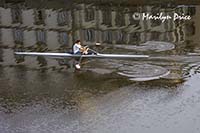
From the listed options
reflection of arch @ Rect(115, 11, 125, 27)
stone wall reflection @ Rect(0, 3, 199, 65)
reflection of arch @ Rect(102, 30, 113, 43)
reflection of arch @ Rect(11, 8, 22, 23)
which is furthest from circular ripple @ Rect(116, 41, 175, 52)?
reflection of arch @ Rect(11, 8, 22, 23)

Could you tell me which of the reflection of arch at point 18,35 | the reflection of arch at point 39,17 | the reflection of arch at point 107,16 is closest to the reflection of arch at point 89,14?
the reflection of arch at point 107,16

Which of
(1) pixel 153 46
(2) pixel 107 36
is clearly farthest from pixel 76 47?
(2) pixel 107 36

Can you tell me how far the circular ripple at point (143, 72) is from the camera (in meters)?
19.8

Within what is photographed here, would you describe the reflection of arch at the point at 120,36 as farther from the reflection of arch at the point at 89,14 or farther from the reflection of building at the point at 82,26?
the reflection of arch at the point at 89,14

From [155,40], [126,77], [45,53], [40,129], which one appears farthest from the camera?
[155,40]

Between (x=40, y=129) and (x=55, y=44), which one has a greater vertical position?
(x=55, y=44)

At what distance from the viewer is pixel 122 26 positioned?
3108cm

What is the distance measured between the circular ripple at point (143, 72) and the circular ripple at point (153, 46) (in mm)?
3189

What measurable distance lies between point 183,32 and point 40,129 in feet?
50.9

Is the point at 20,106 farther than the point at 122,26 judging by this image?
No

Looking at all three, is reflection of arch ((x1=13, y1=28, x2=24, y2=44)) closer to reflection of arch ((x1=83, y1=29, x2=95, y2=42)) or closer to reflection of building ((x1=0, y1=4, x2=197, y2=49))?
reflection of building ((x1=0, y1=4, x2=197, y2=49))

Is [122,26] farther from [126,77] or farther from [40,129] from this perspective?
[40,129]

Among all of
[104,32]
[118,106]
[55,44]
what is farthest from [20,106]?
[104,32]

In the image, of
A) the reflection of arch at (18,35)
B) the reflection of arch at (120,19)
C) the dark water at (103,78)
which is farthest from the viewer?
the reflection of arch at (120,19)
